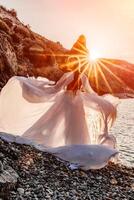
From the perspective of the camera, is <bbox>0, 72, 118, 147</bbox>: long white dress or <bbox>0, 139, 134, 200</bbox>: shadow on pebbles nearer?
<bbox>0, 139, 134, 200</bbox>: shadow on pebbles

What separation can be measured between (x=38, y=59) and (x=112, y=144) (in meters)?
60.8

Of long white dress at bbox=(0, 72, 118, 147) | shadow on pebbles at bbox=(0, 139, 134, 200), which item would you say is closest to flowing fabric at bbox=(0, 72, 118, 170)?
long white dress at bbox=(0, 72, 118, 147)

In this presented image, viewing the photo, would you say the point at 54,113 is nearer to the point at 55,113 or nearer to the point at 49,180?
the point at 55,113

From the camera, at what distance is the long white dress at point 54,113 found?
15.4 meters

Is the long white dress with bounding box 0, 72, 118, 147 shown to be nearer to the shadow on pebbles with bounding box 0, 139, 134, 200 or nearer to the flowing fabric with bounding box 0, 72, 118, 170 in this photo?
the flowing fabric with bounding box 0, 72, 118, 170

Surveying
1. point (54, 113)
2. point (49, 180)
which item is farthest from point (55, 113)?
point (49, 180)

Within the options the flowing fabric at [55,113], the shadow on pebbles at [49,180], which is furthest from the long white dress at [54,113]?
the shadow on pebbles at [49,180]

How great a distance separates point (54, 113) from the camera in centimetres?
1584

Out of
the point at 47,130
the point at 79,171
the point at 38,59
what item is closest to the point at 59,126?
the point at 47,130

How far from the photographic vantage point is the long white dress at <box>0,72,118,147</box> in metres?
15.4

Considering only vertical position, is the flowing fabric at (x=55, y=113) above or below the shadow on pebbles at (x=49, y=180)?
above

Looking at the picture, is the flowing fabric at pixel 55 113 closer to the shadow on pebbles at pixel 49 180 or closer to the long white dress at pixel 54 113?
the long white dress at pixel 54 113

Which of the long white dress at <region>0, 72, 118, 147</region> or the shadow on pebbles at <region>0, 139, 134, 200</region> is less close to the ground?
the long white dress at <region>0, 72, 118, 147</region>

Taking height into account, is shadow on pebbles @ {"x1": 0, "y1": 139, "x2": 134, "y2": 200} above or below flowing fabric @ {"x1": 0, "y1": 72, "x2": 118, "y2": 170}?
below
